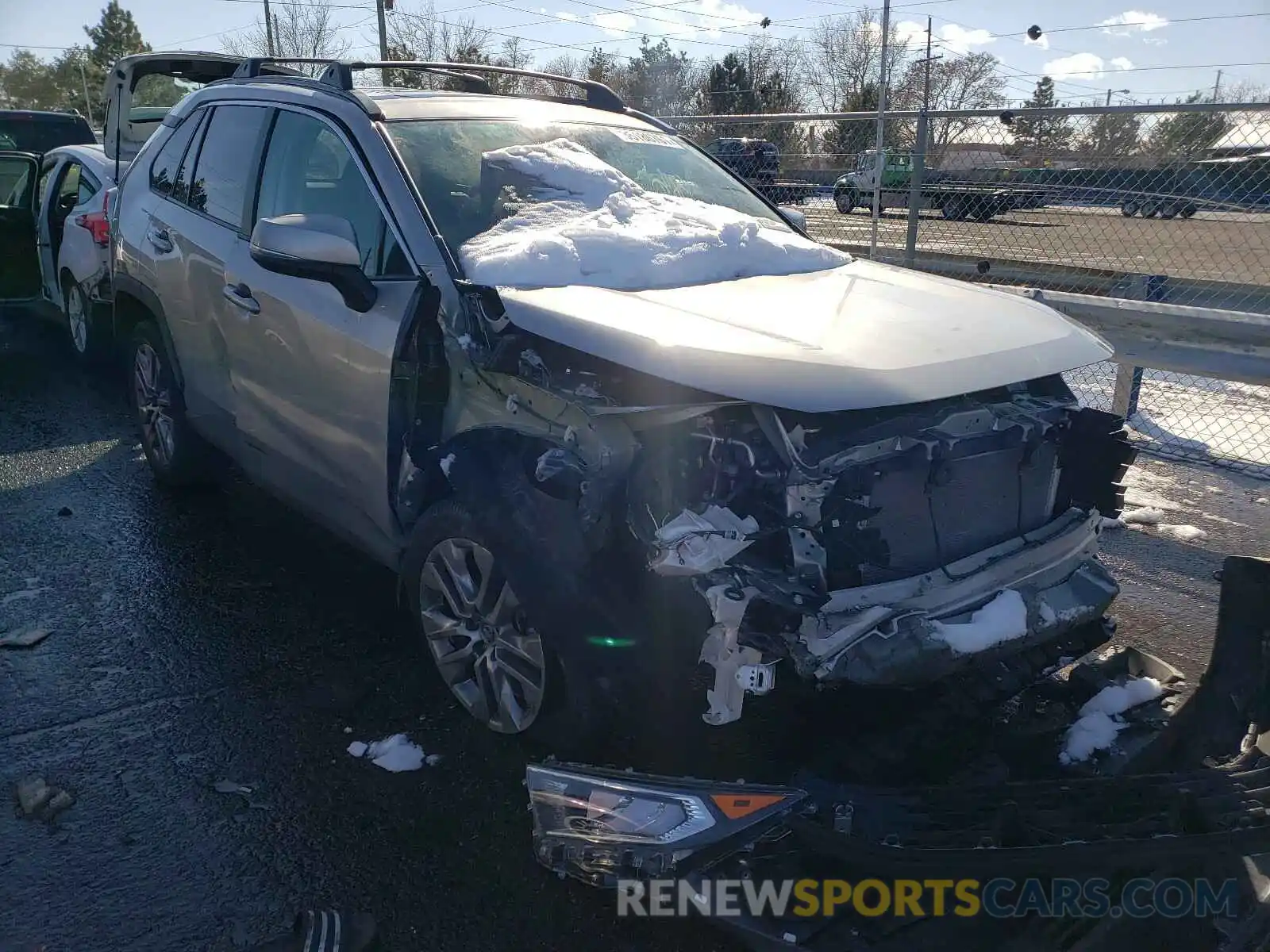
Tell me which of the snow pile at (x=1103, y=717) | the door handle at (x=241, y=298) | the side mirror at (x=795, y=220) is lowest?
the snow pile at (x=1103, y=717)

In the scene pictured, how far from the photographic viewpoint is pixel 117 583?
4.51 metres

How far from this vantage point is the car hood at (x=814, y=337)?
2.55 metres

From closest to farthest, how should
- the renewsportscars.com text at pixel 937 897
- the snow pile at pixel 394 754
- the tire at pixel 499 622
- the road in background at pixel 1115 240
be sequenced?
the renewsportscars.com text at pixel 937 897 → the tire at pixel 499 622 → the snow pile at pixel 394 754 → the road in background at pixel 1115 240

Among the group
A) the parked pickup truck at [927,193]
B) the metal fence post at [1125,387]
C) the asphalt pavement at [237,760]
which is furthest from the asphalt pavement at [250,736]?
the parked pickup truck at [927,193]

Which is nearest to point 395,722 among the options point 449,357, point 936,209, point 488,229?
point 449,357

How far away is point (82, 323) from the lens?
27.2 ft

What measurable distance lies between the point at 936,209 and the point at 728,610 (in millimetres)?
6683

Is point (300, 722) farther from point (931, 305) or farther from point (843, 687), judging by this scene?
point (931, 305)

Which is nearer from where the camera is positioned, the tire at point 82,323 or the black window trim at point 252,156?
the black window trim at point 252,156

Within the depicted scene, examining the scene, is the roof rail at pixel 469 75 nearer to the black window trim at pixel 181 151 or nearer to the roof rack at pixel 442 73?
the roof rack at pixel 442 73

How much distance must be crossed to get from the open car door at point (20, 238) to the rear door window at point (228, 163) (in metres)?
5.37

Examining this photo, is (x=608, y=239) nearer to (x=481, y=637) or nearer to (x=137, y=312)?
(x=481, y=637)

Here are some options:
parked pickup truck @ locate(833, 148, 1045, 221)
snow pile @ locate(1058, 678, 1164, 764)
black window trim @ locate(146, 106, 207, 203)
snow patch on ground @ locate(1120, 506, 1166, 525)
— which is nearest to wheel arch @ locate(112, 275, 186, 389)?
black window trim @ locate(146, 106, 207, 203)

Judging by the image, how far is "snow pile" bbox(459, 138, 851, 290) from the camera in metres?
3.26
